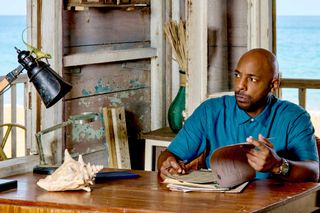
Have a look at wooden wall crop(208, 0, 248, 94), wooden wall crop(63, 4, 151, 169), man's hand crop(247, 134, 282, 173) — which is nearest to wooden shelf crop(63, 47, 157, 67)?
wooden wall crop(63, 4, 151, 169)

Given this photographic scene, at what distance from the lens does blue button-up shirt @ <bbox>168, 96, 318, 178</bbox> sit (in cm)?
382

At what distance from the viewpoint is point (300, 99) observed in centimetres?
601

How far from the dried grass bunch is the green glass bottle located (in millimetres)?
100

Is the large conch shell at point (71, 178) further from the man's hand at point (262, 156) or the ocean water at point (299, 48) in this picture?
the ocean water at point (299, 48)

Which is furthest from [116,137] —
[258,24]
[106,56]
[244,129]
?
[244,129]

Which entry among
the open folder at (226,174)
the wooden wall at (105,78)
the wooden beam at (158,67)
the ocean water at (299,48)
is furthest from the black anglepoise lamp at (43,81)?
the ocean water at (299,48)

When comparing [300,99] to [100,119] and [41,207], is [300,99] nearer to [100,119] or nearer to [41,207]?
[100,119]

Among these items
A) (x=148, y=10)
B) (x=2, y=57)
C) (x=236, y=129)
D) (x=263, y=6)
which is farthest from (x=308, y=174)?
(x=2, y=57)

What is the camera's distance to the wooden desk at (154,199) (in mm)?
3186

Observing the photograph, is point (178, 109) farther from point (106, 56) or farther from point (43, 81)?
point (43, 81)

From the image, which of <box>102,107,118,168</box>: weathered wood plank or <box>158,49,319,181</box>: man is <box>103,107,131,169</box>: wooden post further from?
<box>158,49,319,181</box>: man

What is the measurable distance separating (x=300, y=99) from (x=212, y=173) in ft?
8.64

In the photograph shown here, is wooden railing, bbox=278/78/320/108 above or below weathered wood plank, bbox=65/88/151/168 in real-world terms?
above

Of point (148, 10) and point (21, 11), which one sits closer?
point (148, 10)
